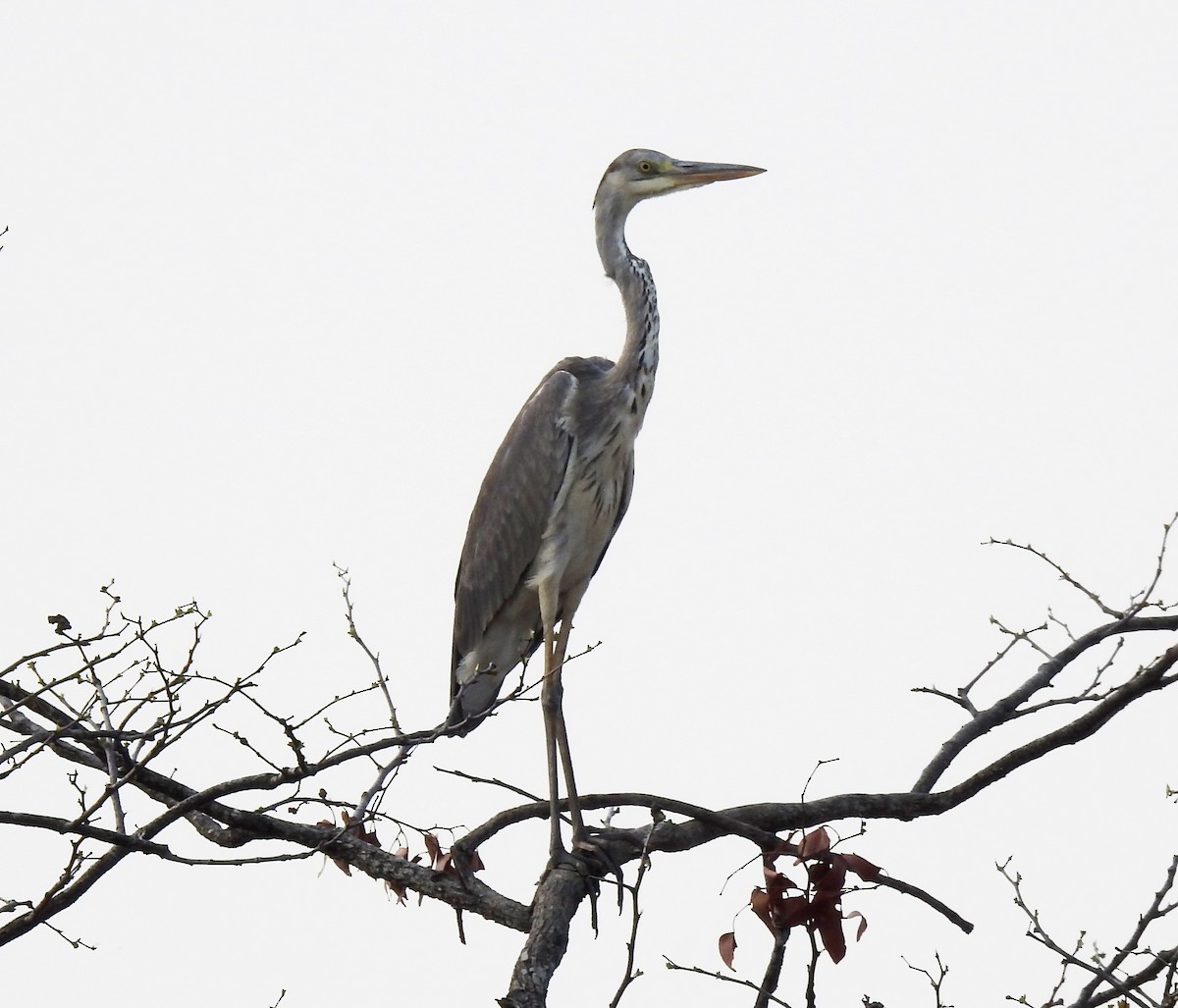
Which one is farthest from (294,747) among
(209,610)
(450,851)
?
(450,851)

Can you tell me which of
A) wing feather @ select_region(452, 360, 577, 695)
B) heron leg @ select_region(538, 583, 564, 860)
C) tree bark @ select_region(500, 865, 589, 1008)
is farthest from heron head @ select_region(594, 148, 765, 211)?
tree bark @ select_region(500, 865, 589, 1008)

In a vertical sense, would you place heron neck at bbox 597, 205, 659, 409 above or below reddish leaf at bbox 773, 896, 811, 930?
above

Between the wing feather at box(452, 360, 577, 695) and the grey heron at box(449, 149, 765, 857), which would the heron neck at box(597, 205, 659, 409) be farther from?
the wing feather at box(452, 360, 577, 695)

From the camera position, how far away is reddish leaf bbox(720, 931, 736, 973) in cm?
363

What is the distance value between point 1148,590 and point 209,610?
2585 mm

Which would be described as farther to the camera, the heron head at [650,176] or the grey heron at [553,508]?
the heron head at [650,176]

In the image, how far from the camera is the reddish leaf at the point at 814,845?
3.64 metres

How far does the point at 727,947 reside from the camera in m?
3.65

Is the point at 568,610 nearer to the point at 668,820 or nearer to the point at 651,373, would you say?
the point at 651,373

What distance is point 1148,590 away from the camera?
172 inches

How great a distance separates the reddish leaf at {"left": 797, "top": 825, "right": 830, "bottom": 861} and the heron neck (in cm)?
275

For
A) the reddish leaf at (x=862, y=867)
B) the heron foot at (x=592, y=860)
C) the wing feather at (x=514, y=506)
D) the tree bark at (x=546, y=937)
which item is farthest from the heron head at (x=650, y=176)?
the reddish leaf at (x=862, y=867)

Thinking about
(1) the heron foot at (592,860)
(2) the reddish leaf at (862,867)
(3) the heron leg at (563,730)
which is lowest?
(2) the reddish leaf at (862,867)

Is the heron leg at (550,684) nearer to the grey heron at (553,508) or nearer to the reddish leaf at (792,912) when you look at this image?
the grey heron at (553,508)
